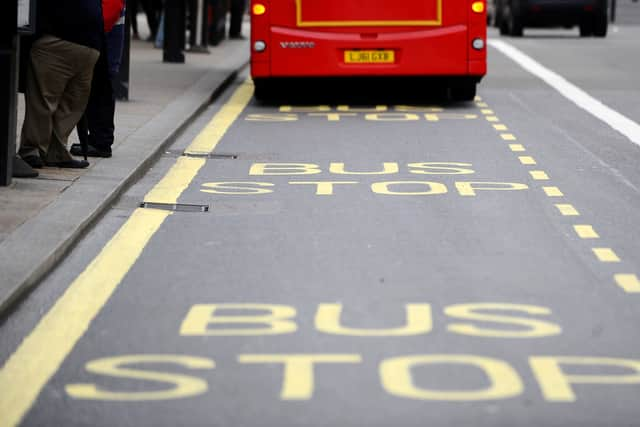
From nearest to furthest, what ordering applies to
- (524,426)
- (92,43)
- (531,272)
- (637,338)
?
(524,426) → (637,338) → (531,272) → (92,43)

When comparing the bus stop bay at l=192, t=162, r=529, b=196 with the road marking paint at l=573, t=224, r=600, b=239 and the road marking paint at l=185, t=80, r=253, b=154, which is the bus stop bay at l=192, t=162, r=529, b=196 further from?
the road marking paint at l=573, t=224, r=600, b=239

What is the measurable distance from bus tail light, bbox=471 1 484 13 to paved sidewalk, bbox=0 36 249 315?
9.70 ft

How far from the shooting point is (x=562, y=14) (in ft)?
127

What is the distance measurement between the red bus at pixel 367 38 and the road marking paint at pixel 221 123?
0.60 meters

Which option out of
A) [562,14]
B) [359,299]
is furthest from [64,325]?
[562,14]

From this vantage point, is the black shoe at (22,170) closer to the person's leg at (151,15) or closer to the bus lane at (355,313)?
the bus lane at (355,313)

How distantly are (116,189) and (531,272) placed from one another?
3436 mm

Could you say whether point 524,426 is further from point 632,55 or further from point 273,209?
point 632,55

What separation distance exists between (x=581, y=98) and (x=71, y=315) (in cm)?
1330

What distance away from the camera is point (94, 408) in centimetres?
591

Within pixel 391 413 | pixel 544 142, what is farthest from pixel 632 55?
pixel 391 413

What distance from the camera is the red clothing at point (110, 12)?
40.3 feet

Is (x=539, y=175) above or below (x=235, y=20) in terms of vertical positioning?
above

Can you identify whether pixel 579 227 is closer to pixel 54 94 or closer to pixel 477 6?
pixel 54 94
